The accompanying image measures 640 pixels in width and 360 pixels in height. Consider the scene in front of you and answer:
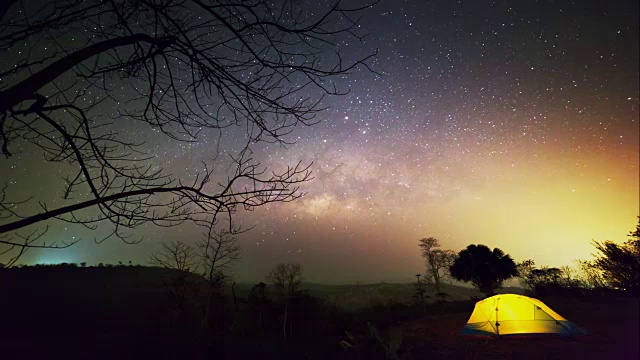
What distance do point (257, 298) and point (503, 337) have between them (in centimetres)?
1869

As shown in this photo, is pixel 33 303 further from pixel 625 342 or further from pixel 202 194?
pixel 625 342

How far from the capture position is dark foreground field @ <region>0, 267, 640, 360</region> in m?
9.25

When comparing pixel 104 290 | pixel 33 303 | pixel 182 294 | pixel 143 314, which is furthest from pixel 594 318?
pixel 104 290

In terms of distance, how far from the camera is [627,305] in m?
17.4

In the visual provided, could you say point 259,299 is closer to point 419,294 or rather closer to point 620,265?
point 419,294

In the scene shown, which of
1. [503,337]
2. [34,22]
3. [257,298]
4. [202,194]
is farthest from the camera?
[257,298]

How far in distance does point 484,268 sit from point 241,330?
25.0 metres

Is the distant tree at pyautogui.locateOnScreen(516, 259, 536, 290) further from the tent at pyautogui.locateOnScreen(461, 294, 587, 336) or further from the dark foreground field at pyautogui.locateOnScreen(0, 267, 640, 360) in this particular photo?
the tent at pyautogui.locateOnScreen(461, 294, 587, 336)

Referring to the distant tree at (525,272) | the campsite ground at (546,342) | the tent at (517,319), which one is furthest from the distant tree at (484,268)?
the tent at (517,319)

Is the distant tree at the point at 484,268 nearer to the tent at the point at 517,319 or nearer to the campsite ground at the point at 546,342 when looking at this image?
the campsite ground at the point at 546,342

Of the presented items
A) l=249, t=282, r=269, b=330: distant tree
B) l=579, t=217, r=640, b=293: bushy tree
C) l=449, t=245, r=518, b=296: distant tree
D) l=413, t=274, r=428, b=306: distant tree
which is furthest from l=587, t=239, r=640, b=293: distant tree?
l=249, t=282, r=269, b=330: distant tree

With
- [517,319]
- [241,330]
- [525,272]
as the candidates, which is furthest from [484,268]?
[241,330]

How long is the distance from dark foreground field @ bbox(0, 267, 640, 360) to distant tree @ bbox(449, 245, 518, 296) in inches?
272

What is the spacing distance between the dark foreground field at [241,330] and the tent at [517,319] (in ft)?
1.18
